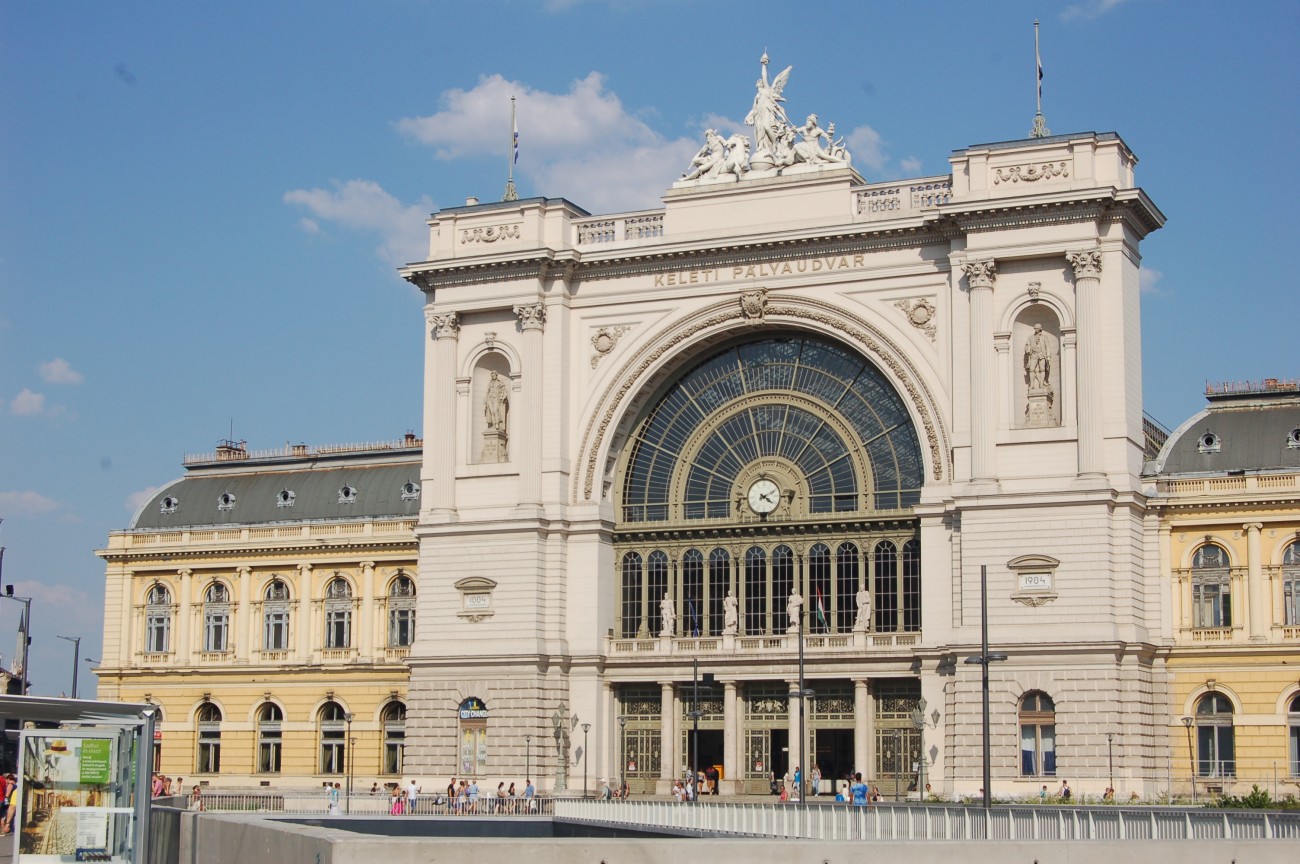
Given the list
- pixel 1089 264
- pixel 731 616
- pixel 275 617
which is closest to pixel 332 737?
pixel 275 617

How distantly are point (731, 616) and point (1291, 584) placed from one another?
67.1 feet

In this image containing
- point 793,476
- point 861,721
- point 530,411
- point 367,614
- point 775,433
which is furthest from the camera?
point 367,614

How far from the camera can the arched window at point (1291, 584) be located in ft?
221

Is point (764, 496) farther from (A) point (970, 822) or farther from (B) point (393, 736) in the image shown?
(A) point (970, 822)

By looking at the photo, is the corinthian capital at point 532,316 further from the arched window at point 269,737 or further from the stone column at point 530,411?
the arched window at point 269,737

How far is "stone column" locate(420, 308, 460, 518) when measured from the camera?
7750cm

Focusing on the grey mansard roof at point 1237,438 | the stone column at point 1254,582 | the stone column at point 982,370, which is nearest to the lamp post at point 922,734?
the stone column at point 982,370

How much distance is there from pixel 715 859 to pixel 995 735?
41045mm

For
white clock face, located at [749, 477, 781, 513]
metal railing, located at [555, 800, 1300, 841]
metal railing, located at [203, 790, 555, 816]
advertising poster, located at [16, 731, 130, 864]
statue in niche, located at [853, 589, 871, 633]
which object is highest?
white clock face, located at [749, 477, 781, 513]

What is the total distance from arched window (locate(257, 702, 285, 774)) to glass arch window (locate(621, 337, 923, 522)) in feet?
66.3

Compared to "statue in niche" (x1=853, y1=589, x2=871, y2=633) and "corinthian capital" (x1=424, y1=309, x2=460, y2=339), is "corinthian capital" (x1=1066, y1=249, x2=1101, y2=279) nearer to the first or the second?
"statue in niche" (x1=853, y1=589, x2=871, y2=633)

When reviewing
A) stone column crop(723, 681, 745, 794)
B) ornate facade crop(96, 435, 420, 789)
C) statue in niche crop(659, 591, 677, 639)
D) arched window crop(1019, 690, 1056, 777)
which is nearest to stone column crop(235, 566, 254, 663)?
ornate facade crop(96, 435, 420, 789)

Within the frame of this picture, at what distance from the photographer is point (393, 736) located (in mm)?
83750

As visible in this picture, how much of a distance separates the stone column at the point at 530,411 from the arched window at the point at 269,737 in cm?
1842
